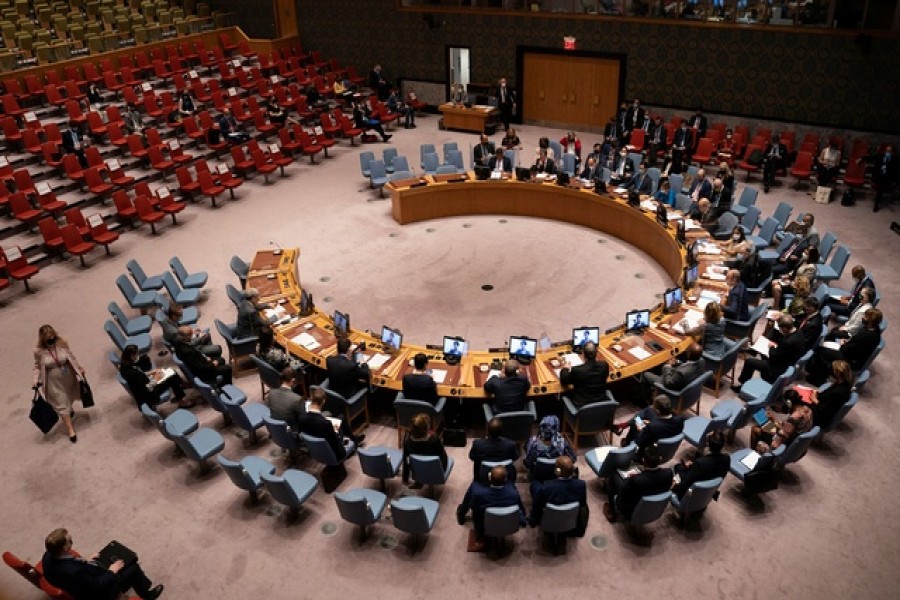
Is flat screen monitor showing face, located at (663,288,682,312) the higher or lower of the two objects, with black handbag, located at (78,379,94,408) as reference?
higher

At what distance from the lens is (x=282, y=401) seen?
816 cm

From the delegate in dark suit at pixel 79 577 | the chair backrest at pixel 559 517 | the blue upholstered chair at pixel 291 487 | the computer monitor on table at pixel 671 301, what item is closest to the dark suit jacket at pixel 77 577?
the delegate in dark suit at pixel 79 577

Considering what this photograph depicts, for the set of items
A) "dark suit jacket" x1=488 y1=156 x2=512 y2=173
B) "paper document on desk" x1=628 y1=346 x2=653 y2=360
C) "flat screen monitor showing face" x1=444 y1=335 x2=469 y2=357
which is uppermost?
"dark suit jacket" x1=488 y1=156 x2=512 y2=173

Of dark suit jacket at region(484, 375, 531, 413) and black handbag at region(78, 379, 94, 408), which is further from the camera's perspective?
black handbag at region(78, 379, 94, 408)

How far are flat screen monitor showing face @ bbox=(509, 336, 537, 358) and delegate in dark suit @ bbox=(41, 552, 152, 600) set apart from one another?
201 inches

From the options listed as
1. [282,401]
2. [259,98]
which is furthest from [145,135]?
[282,401]

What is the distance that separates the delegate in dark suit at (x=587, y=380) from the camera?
8.37m

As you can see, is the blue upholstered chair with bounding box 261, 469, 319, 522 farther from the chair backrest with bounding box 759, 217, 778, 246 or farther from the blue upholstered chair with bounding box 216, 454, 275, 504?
the chair backrest with bounding box 759, 217, 778, 246

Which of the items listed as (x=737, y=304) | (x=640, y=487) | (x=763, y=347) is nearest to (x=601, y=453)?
(x=640, y=487)

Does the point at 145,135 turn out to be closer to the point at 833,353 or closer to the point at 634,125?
the point at 634,125

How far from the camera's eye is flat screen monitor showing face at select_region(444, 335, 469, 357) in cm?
929

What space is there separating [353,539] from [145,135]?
13.4m

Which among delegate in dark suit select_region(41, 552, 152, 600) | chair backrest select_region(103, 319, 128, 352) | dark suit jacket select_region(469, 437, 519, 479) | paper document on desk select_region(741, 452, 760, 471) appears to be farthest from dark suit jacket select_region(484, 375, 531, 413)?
chair backrest select_region(103, 319, 128, 352)

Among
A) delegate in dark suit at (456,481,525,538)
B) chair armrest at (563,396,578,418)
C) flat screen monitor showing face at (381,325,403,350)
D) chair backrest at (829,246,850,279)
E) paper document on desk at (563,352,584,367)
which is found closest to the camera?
delegate in dark suit at (456,481,525,538)
